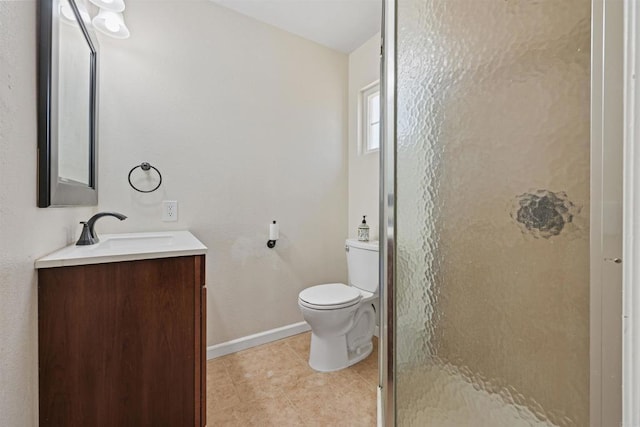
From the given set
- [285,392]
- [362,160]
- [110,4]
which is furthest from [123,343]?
[362,160]

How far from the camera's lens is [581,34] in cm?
39

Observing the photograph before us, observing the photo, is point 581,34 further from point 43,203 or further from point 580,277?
point 43,203

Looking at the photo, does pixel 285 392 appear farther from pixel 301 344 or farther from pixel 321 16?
pixel 321 16

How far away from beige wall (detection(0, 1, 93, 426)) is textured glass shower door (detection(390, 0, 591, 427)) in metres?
0.94

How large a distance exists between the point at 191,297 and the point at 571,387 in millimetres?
1041

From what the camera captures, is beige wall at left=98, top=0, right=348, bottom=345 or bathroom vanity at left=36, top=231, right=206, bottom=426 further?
beige wall at left=98, top=0, right=348, bottom=345

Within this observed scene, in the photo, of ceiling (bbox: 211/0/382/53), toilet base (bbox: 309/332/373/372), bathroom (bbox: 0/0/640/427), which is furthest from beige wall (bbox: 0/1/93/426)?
ceiling (bbox: 211/0/382/53)

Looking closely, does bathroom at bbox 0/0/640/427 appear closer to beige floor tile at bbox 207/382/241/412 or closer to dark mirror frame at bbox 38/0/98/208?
dark mirror frame at bbox 38/0/98/208

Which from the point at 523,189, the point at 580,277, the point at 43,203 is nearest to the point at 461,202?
the point at 523,189

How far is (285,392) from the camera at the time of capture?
4.78 feet

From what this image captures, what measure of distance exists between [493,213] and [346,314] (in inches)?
49.4

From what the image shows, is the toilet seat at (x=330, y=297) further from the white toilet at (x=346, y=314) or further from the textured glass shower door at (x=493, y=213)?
the textured glass shower door at (x=493, y=213)

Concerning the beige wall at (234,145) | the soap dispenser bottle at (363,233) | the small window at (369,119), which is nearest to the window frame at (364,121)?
the small window at (369,119)

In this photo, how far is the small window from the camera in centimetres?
219
